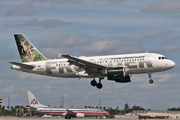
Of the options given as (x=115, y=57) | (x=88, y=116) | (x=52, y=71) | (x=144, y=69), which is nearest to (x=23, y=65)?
(x=52, y=71)

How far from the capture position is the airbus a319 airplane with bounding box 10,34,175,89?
52.3 metres

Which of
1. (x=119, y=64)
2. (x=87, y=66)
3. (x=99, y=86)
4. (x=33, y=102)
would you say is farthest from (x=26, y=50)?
(x=33, y=102)

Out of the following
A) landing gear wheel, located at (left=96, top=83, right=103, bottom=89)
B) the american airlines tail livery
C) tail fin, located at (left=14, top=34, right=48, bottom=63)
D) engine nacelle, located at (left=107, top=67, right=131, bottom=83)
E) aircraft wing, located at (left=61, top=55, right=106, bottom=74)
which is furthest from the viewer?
the american airlines tail livery

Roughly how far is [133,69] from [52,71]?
51.1 ft

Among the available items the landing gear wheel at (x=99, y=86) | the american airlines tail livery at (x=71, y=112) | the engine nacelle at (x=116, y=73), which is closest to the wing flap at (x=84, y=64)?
the engine nacelle at (x=116, y=73)

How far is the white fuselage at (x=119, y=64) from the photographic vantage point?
5231 centimetres

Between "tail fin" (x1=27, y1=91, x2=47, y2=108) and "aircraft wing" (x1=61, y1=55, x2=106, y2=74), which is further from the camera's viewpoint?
"tail fin" (x1=27, y1=91, x2=47, y2=108)

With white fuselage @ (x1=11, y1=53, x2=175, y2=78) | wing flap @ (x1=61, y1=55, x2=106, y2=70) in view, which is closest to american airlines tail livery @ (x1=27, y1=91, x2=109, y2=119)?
white fuselage @ (x1=11, y1=53, x2=175, y2=78)

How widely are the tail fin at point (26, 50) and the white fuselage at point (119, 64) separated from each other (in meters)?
4.76

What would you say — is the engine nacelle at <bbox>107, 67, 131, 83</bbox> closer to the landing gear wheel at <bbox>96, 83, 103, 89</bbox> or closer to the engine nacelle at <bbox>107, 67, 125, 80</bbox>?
the engine nacelle at <bbox>107, 67, 125, 80</bbox>

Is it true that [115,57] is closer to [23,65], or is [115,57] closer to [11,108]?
[23,65]

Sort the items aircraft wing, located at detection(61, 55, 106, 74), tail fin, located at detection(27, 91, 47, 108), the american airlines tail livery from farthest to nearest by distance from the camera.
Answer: tail fin, located at detection(27, 91, 47, 108) < the american airlines tail livery < aircraft wing, located at detection(61, 55, 106, 74)

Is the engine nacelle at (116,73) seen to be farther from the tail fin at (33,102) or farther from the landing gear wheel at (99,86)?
the tail fin at (33,102)

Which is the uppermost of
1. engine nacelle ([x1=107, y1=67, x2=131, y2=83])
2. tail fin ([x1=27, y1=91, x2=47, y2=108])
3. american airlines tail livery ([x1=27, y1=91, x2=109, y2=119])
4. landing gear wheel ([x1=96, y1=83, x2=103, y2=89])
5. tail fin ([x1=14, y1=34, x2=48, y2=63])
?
tail fin ([x1=14, y1=34, x2=48, y2=63])
